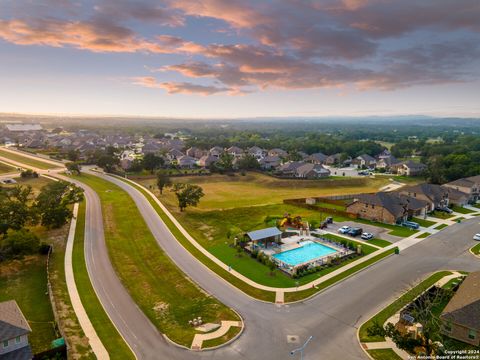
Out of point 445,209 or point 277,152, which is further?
point 277,152

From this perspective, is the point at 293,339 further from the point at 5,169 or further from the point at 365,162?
the point at 365,162

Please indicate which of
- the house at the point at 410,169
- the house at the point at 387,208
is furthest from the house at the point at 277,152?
the house at the point at 387,208

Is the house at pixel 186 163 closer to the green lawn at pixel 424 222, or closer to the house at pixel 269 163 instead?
the house at pixel 269 163

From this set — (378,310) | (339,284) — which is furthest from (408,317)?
(339,284)

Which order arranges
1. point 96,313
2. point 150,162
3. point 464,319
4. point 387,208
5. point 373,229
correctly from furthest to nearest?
point 150,162 → point 387,208 → point 373,229 → point 96,313 → point 464,319

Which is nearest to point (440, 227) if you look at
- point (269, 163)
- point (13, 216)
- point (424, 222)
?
point (424, 222)

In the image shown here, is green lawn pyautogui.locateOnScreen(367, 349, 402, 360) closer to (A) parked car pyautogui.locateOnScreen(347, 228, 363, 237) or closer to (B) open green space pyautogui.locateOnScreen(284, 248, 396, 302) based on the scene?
(B) open green space pyautogui.locateOnScreen(284, 248, 396, 302)

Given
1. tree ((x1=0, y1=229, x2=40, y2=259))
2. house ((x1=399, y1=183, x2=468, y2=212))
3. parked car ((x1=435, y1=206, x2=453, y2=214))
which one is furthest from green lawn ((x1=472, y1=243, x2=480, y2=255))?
tree ((x1=0, y1=229, x2=40, y2=259))

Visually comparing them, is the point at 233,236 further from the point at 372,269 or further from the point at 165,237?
the point at 372,269
